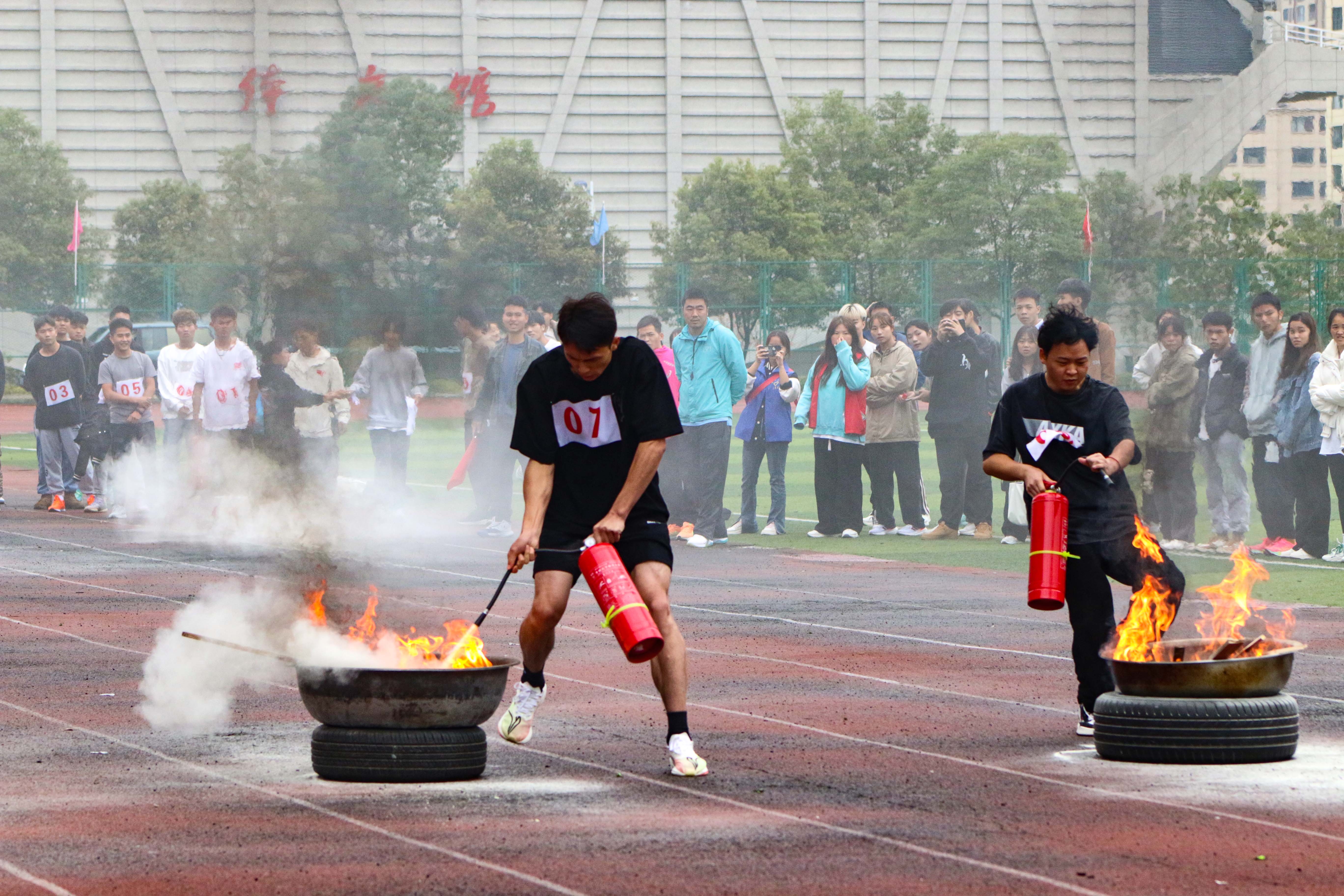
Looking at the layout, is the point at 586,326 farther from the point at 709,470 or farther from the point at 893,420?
the point at 893,420

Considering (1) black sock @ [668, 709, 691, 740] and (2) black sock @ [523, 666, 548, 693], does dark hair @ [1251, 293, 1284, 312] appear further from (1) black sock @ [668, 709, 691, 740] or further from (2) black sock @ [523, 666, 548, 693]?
(1) black sock @ [668, 709, 691, 740]

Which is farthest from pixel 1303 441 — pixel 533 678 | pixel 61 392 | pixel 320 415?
Answer: pixel 61 392

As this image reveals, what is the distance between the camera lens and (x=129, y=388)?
18594mm

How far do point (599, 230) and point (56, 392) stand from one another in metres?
20.3

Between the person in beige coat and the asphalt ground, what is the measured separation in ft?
18.8

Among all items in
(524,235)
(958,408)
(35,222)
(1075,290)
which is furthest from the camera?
(35,222)

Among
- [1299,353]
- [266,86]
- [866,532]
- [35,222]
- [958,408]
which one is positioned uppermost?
[35,222]

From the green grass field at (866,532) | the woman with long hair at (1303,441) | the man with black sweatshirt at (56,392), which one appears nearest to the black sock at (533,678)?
the green grass field at (866,532)

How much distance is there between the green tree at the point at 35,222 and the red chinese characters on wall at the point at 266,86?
26543 mm

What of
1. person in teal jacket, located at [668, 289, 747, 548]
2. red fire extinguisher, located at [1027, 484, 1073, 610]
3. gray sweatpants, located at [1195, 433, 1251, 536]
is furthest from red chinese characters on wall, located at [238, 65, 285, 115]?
gray sweatpants, located at [1195, 433, 1251, 536]

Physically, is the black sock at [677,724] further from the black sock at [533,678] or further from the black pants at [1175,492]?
the black pants at [1175,492]

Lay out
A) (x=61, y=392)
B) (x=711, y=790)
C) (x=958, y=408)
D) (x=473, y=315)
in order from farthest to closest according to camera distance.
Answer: (x=61, y=392)
(x=958, y=408)
(x=473, y=315)
(x=711, y=790)

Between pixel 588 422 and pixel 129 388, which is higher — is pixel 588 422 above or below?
below

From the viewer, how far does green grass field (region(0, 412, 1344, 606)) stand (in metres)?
13.2
